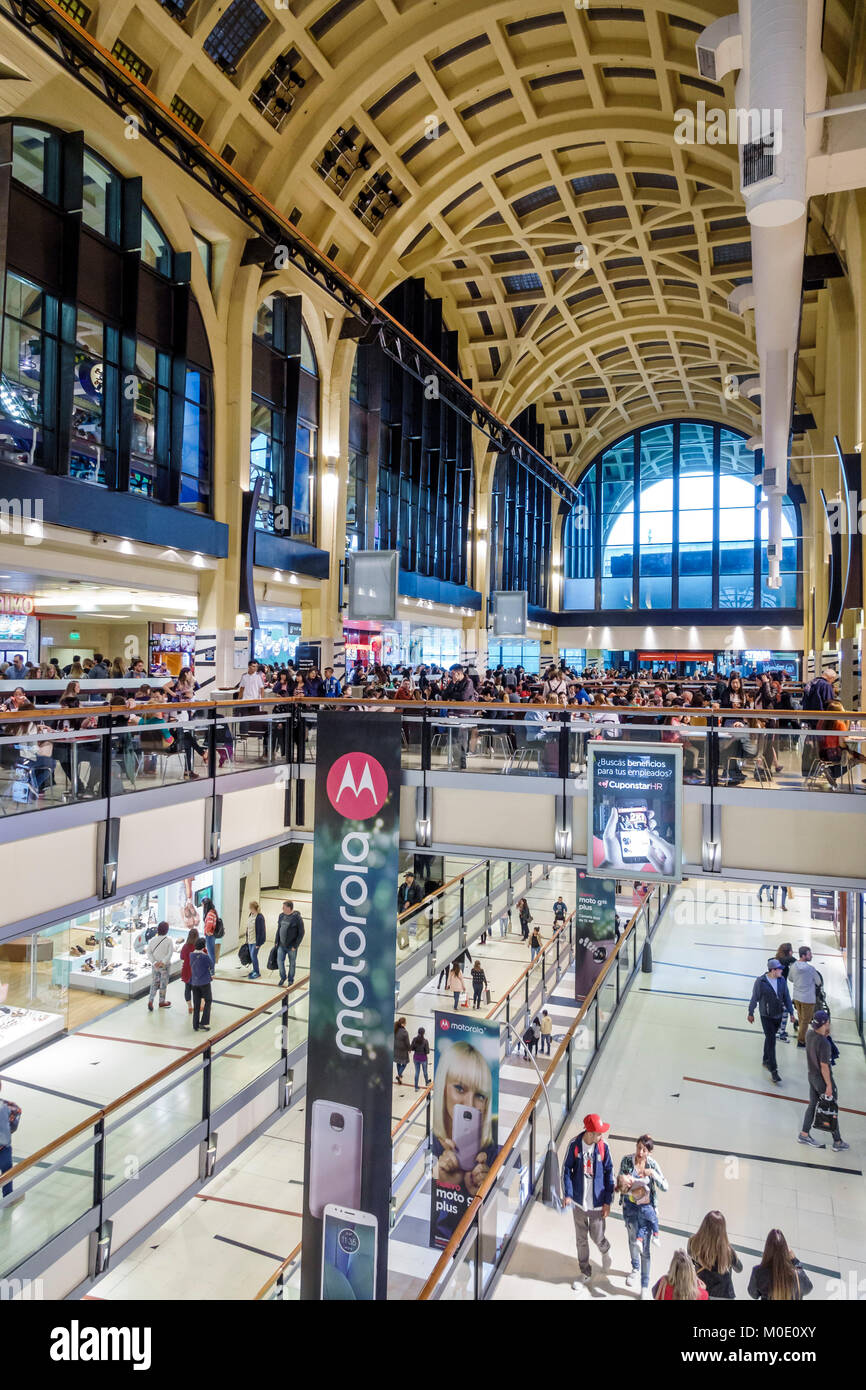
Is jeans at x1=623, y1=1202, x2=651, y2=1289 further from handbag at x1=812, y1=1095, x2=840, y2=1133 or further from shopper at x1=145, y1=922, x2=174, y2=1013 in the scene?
shopper at x1=145, y1=922, x2=174, y2=1013

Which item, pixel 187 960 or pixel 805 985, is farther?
pixel 187 960

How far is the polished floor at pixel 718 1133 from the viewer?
758 cm

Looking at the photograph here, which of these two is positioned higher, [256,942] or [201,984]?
[201,984]

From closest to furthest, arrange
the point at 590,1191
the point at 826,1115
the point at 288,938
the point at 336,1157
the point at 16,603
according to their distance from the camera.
Result: the point at 336,1157 → the point at 590,1191 → the point at 826,1115 → the point at 288,938 → the point at 16,603

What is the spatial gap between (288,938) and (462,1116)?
5869mm

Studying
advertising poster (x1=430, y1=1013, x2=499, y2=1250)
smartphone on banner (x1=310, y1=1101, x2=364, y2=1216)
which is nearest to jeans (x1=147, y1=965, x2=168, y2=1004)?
advertising poster (x1=430, y1=1013, x2=499, y2=1250)

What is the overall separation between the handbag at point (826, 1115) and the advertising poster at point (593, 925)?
4640mm

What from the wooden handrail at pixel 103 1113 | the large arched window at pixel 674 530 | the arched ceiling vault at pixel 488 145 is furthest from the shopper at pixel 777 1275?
the large arched window at pixel 674 530

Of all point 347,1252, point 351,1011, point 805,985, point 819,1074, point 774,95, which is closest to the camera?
point 774,95

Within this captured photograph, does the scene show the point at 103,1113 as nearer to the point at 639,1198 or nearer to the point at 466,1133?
the point at 466,1133

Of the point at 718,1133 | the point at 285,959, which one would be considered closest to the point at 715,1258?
the point at 718,1133

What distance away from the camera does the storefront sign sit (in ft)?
54.6

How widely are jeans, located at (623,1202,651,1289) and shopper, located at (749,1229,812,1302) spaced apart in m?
1.48

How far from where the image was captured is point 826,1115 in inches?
367
